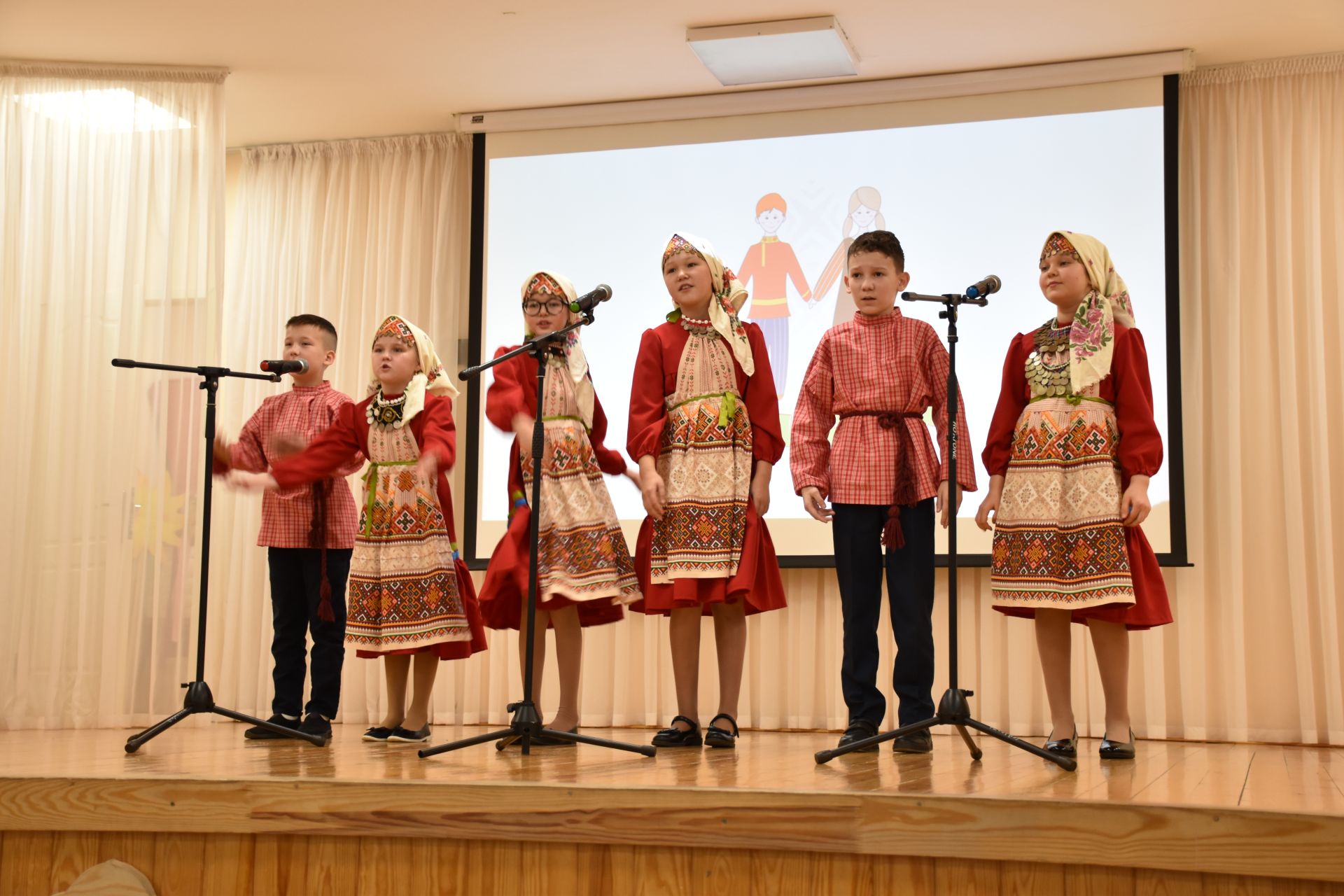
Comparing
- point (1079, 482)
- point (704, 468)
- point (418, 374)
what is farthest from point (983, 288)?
point (418, 374)

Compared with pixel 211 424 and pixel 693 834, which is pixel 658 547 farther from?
pixel 211 424

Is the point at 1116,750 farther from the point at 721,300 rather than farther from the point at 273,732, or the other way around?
the point at 273,732

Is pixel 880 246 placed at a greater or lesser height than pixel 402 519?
greater

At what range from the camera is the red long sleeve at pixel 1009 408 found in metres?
3.26

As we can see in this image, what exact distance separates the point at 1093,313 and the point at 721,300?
0.96 meters

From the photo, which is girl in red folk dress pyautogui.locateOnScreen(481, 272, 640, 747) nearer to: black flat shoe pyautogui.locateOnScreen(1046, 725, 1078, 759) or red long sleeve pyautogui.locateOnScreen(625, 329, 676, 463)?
red long sleeve pyautogui.locateOnScreen(625, 329, 676, 463)

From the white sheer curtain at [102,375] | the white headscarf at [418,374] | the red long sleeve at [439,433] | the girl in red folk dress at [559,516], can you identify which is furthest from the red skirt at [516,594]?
the white sheer curtain at [102,375]

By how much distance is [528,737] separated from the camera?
126 inches

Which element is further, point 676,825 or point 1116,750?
point 1116,750

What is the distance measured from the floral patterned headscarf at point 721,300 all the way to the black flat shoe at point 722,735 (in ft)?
3.05

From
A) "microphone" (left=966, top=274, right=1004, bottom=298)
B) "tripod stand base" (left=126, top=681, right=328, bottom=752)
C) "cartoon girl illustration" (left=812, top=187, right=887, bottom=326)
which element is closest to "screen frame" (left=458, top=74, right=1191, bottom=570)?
"cartoon girl illustration" (left=812, top=187, right=887, bottom=326)

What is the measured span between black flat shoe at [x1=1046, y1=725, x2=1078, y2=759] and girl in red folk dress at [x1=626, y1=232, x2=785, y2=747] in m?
Result: 0.75

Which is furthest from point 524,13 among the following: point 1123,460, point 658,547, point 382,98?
point 1123,460

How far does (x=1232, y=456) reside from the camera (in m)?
4.63
